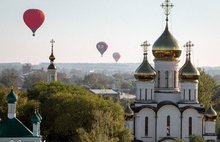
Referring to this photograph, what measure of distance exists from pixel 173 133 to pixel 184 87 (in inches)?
109

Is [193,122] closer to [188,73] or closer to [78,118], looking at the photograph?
[188,73]

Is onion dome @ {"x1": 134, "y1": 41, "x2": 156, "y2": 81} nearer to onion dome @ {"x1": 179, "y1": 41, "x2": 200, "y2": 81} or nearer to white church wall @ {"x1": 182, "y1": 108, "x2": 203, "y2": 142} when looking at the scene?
onion dome @ {"x1": 179, "y1": 41, "x2": 200, "y2": 81}

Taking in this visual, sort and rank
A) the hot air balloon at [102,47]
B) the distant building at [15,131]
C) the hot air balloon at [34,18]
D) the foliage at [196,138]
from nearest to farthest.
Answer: the distant building at [15,131] < the foliage at [196,138] < the hot air balloon at [34,18] < the hot air balloon at [102,47]

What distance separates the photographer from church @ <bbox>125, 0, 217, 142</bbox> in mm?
38812

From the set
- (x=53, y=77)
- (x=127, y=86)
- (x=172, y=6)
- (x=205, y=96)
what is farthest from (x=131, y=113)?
(x=127, y=86)

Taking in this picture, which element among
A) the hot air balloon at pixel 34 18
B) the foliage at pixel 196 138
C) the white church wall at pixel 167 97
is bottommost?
the foliage at pixel 196 138

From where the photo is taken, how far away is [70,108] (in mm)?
38625

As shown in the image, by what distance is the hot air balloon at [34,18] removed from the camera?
49250mm

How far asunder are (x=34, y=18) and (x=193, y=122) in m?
16.1

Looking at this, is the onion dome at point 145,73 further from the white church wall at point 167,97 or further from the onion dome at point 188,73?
the onion dome at point 188,73

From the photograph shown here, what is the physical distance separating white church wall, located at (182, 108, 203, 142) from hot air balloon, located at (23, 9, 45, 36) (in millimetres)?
15318

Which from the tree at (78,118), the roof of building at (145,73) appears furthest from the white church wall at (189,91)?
the tree at (78,118)

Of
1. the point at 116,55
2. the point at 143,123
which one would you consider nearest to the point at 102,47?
the point at 116,55

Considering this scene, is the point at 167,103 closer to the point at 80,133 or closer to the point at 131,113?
the point at 131,113
